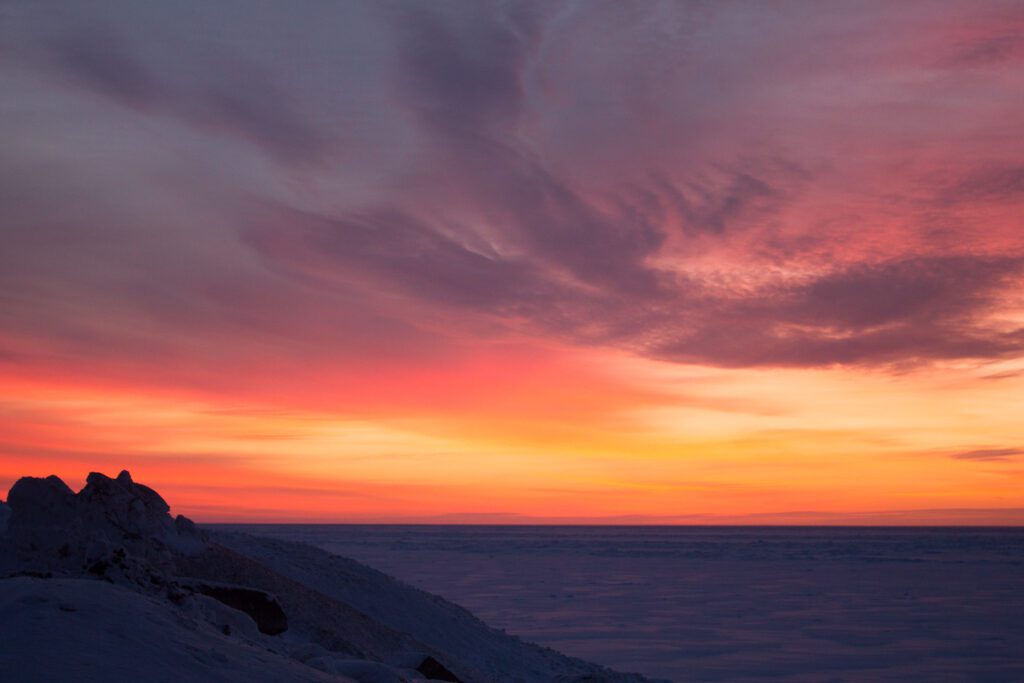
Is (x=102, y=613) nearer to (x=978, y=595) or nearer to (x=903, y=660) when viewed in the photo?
(x=903, y=660)

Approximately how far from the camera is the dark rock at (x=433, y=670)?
31.2ft

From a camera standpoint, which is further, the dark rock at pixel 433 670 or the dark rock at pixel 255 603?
the dark rock at pixel 433 670

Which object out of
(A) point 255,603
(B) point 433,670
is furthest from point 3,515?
(B) point 433,670

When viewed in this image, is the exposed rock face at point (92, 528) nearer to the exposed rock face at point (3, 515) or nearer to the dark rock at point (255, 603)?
the dark rock at point (255, 603)

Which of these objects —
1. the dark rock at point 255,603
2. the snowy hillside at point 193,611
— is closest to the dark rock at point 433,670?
the snowy hillside at point 193,611

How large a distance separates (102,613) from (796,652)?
12758 millimetres

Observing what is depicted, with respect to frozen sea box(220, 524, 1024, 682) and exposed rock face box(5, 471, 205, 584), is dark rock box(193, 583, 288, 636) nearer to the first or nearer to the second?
exposed rock face box(5, 471, 205, 584)

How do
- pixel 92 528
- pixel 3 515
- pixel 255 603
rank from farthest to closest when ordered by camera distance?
pixel 3 515, pixel 255 603, pixel 92 528

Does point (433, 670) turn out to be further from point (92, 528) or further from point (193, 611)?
point (92, 528)

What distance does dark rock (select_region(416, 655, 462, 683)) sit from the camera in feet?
31.2

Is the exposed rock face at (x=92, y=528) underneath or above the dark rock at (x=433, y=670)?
above

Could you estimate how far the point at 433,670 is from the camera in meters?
9.56

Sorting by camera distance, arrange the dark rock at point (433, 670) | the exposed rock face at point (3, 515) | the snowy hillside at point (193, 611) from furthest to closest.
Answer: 1. the exposed rock face at point (3, 515)
2. the dark rock at point (433, 670)
3. the snowy hillside at point (193, 611)

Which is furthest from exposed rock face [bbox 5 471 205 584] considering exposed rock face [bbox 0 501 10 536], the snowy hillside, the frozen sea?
the frozen sea
